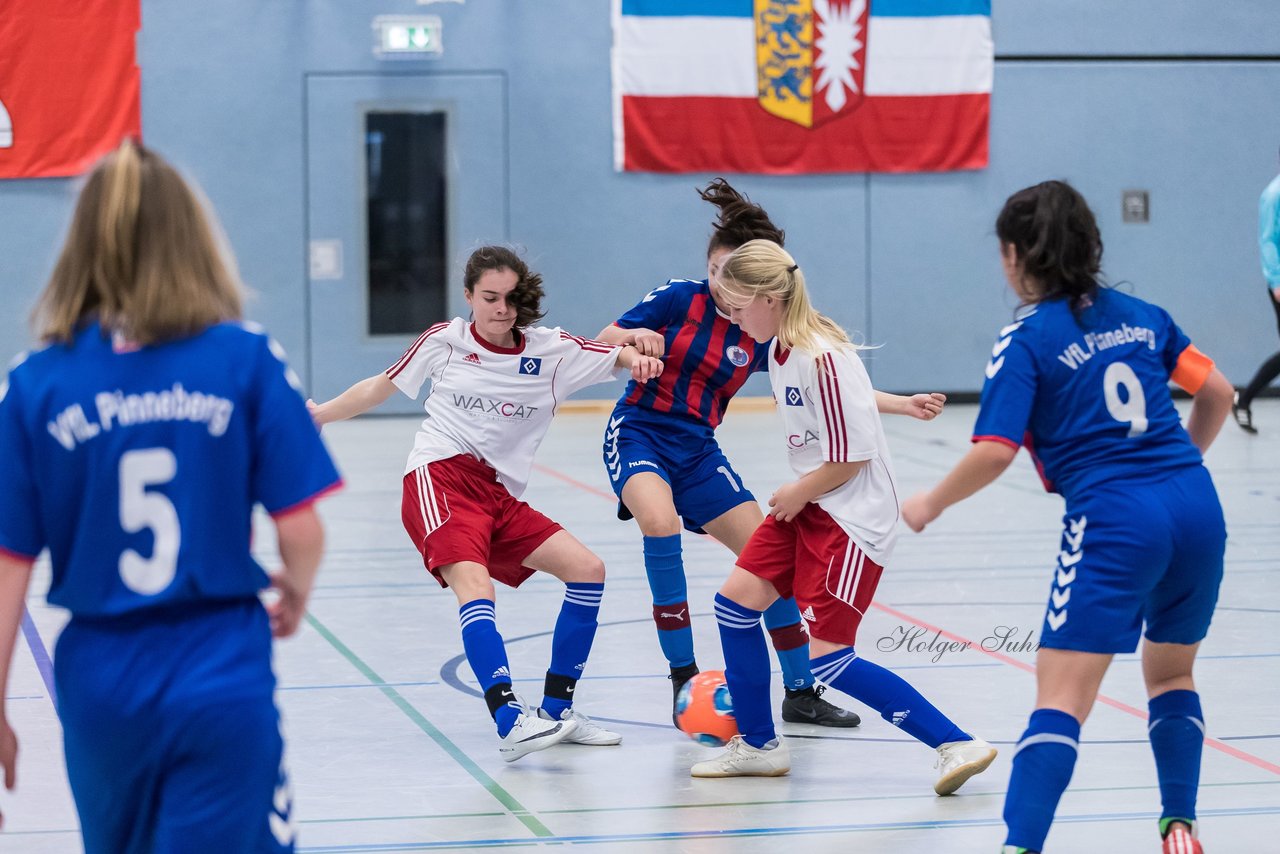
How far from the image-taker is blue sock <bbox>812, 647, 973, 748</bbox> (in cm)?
424

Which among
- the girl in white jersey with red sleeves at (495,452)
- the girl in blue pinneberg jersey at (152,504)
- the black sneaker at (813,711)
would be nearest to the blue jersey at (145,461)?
the girl in blue pinneberg jersey at (152,504)

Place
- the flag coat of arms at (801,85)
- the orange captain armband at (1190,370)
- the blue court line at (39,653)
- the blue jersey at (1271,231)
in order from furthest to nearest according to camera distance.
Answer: the flag coat of arms at (801,85), the blue jersey at (1271,231), the blue court line at (39,653), the orange captain armband at (1190,370)

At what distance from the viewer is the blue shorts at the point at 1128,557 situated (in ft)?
10.5

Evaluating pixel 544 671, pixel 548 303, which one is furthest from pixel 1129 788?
pixel 548 303

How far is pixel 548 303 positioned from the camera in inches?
579

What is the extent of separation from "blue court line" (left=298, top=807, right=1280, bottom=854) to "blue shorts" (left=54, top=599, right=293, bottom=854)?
148 cm

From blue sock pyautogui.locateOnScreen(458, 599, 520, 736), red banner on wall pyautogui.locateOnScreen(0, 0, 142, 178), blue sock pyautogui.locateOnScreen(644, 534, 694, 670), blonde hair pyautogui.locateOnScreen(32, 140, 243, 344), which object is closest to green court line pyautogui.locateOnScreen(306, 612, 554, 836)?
blue sock pyautogui.locateOnScreen(458, 599, 520, 736)

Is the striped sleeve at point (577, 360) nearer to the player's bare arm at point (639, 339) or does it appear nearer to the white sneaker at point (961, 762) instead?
the player's bare arm at point (639, 339)

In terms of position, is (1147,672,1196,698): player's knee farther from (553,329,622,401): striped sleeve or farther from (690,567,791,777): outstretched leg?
(553,329,622,401): striped sleeve

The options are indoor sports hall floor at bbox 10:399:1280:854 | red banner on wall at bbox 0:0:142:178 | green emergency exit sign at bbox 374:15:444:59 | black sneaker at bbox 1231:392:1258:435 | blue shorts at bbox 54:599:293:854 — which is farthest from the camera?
green emergency exit sign at bbox 374:15:444:59

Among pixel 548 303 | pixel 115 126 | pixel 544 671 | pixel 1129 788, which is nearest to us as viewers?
pixel 1129 788

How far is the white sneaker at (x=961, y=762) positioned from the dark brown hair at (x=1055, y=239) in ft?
4.59

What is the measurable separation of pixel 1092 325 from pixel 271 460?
5.75 feet

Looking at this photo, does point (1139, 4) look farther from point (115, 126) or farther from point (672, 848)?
point (672, 848)
